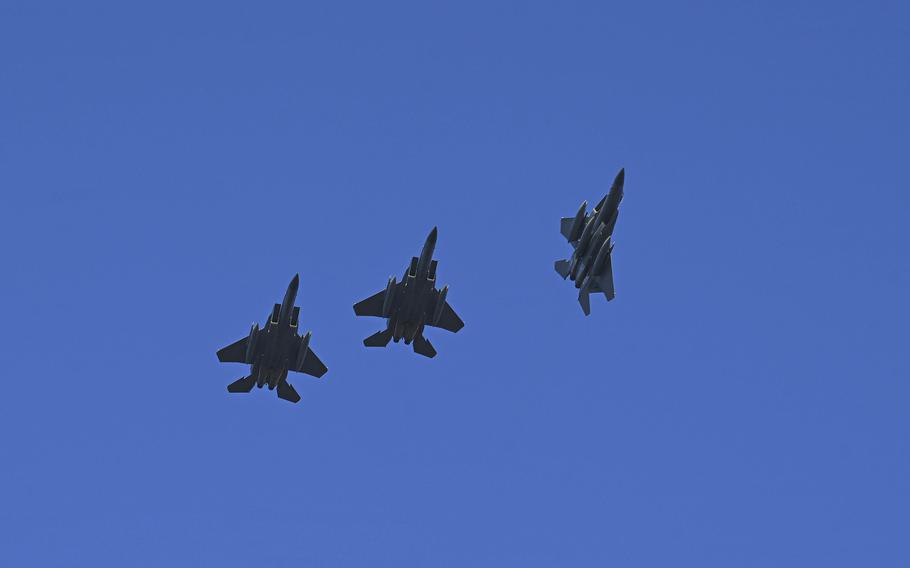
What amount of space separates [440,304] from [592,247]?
10996 mm

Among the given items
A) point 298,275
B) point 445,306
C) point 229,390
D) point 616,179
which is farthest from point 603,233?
point 229,390

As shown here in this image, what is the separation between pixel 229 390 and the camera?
119125mm

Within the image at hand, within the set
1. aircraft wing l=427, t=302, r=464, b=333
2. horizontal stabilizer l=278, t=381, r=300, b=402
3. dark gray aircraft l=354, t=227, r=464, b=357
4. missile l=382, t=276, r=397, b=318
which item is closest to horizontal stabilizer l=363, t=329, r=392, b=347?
dark gray aircraft l=354, t=227, r=464, b=357

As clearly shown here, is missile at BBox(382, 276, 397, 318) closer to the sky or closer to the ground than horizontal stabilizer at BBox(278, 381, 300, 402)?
closer to the sky

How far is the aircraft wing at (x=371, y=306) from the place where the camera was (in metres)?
118

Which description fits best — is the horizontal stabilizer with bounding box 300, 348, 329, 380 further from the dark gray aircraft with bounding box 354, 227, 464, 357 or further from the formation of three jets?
the dark gray aircraft with bounding box 354, 227, 464, 357

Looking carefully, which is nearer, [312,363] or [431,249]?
[431,249]

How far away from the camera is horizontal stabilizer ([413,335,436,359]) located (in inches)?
4724

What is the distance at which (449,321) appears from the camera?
121125 millimetres

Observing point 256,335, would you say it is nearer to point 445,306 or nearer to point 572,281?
point 445,306

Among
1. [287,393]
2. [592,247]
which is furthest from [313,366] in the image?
[592,247]

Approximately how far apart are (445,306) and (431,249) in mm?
7497

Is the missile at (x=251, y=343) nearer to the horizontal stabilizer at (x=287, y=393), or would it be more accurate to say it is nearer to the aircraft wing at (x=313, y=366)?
the horizontal stabilizer at (x=287, y=393)

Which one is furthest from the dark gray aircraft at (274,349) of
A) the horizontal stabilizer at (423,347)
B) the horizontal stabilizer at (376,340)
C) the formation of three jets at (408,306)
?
the horizontal stabilizer at (423,347)
